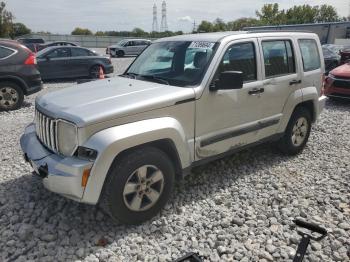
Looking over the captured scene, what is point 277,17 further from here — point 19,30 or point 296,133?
point 296,133

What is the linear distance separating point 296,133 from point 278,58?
4.18 ft

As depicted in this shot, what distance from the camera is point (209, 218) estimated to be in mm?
3656

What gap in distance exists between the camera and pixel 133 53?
97.8 feet

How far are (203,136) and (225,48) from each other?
1.07m

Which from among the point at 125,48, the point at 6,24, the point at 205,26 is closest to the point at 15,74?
the point at 125,48

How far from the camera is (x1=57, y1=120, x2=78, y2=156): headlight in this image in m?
3.04

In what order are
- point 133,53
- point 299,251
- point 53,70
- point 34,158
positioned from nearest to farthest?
1. point 299,251
2. point 34,158
3. point 53,70
4. point 133,53

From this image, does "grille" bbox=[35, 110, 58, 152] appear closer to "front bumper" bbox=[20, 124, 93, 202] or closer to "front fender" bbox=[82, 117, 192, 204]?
"front bumper" bbox=[20, 124, 93, 202]

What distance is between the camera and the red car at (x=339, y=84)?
354 inches

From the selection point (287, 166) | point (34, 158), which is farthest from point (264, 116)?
point (34, 158)

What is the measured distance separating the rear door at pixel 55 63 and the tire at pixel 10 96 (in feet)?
14.7

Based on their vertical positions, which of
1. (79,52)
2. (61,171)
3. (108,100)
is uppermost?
(79,52)

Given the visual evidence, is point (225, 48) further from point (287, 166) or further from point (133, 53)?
point (133, 53)

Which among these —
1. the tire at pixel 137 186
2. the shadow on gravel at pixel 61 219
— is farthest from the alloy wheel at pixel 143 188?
the shadow on gravel at pixel 61 219
